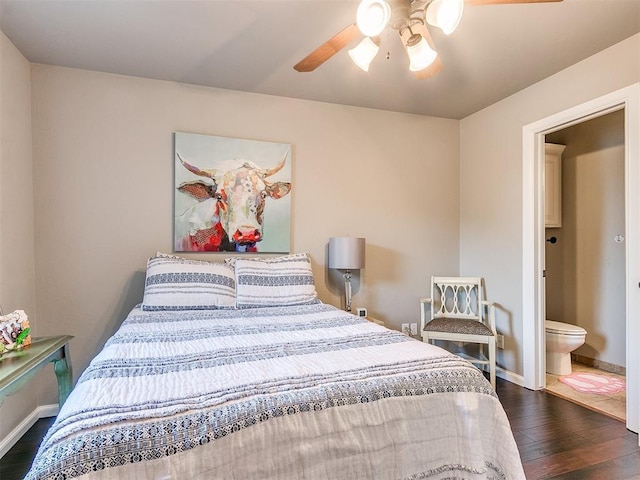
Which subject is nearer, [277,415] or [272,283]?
[277,415]

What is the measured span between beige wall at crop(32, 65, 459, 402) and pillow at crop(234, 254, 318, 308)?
420mm

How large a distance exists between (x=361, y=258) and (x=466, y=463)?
1.94 metres

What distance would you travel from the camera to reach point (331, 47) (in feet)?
5.84

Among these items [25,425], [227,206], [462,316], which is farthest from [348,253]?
[25,425]

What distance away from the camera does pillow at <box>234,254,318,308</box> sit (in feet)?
8.48

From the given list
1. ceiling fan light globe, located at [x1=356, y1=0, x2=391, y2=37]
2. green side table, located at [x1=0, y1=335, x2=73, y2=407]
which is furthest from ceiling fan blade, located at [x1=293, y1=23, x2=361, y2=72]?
green side table, located at [x1=0, y1=335, x2=73, y2=407]

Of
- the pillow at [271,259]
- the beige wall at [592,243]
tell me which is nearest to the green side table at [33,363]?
the pillow at [271,259]

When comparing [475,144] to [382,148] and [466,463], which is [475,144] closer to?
[382,148]

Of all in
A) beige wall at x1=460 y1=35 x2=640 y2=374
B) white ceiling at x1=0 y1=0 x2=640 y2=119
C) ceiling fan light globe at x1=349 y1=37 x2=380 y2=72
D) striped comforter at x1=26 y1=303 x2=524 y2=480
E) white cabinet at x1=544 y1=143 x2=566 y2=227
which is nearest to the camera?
striped comforter at x1=26 y1=303 x2=524 y2=480

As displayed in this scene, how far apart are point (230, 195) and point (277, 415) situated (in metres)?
2.24

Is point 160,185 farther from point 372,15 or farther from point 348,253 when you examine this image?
point 372,15

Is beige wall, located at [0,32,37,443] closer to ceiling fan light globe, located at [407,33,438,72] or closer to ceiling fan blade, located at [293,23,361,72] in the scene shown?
ceiling fan blade, located at [293,23,361,72]

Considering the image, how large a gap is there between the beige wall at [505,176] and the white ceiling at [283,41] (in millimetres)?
131

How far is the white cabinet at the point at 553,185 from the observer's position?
12.3ft
